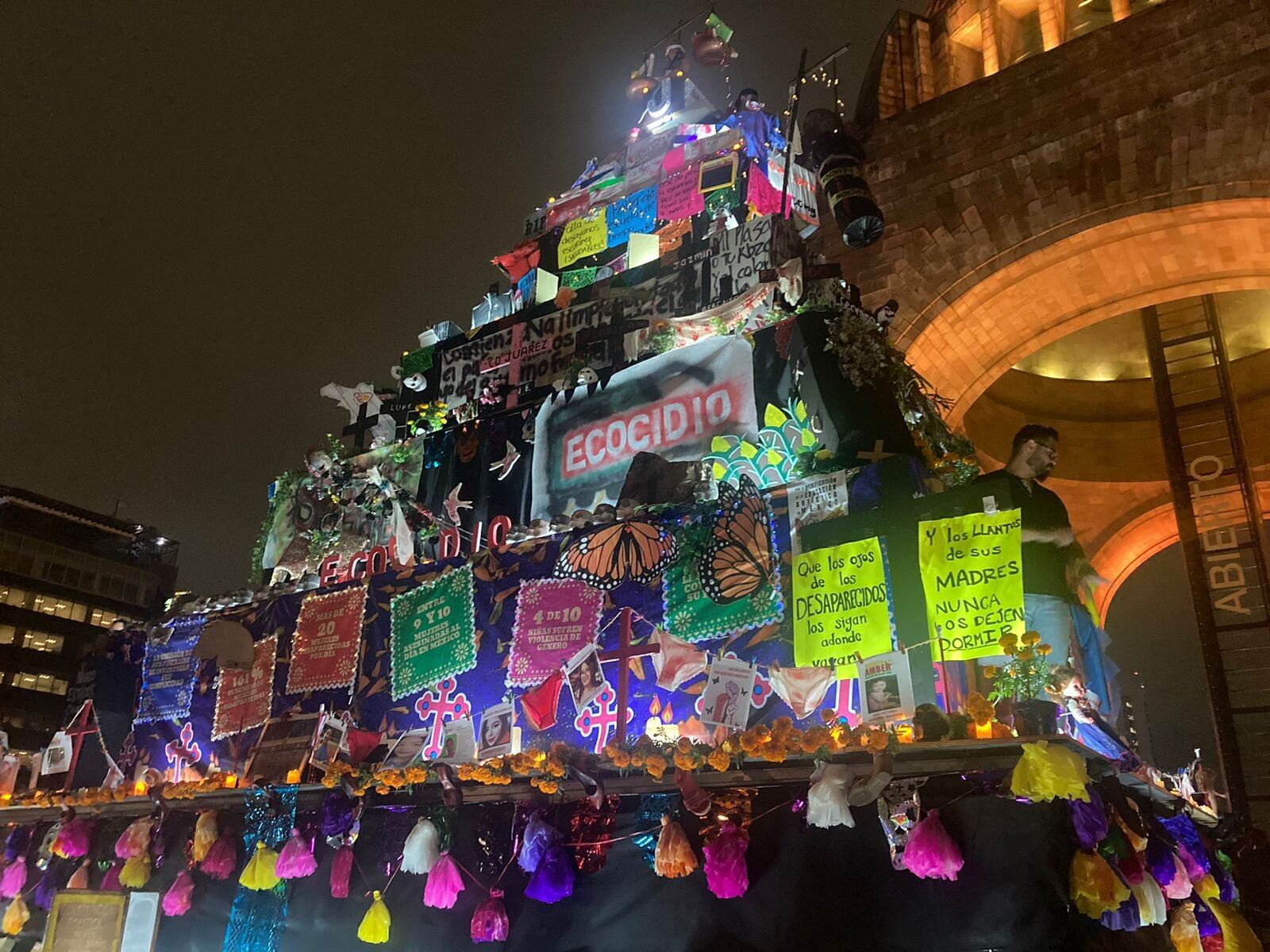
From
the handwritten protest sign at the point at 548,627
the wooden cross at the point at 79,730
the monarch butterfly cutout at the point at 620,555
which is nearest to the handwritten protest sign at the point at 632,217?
the monarch butterfly cutout at the point at 620,555

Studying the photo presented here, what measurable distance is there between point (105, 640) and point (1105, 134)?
1463cm

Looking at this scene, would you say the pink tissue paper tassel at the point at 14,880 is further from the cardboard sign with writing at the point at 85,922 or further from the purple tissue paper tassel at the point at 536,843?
the purple tissue paper tassel at the point at 536,843

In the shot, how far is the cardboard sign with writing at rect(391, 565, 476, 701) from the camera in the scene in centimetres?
980

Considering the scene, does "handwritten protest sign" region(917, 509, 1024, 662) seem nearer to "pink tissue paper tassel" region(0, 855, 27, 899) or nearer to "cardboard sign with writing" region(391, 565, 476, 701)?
"cardboard sign with writing" region(391, 565, 476, 701)

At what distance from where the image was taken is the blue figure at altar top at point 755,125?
13711 mm

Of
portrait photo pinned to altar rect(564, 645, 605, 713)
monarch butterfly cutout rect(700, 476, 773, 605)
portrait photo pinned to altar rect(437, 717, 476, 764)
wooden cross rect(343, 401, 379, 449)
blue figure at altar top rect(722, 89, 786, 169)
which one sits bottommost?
portrait photo pinned to altar rect(437, 717, 476, 764)

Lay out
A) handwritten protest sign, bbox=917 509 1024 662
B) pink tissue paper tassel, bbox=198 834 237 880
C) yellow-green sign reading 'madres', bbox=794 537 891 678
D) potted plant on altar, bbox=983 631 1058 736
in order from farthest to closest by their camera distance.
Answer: pink tissue paper tassel, bbox=198 834 237 880 → yellow-green sign reading 'madres', bbox=794 537 891 678 → handwritten protest sign, bbox=917 509 1024 662 → potted plant on altar, bbox=983 631 1058 736

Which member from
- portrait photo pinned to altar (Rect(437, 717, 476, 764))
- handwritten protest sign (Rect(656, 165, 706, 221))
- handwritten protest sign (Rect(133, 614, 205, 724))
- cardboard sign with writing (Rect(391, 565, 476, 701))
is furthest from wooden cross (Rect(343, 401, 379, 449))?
portrait photo pinned to altar (Rect(437, 717, 476, 764))

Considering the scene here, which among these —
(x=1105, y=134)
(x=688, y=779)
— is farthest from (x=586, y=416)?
(x=1105, y=134)

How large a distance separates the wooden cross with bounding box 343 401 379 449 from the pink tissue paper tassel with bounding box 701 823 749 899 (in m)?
8.78

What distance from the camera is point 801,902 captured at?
253 inches

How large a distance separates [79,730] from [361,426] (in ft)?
17.9

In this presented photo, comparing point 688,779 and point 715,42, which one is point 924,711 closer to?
point 688,779

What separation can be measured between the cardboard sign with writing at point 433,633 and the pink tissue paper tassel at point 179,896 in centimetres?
265
